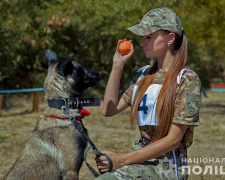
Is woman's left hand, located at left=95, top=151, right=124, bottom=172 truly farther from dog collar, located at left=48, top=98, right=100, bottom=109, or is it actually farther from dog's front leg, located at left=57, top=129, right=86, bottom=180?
dog collar, located at left=48, top=98, right=100, bottom=109

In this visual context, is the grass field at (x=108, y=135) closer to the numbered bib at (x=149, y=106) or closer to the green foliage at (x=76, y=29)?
the green foliage at (x=76, y=29)

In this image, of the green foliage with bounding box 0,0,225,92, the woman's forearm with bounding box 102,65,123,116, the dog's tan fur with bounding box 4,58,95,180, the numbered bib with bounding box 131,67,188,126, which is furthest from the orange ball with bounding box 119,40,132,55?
the green foliage with bounding box 0,0,225,92

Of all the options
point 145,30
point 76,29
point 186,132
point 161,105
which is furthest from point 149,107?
point 76,29

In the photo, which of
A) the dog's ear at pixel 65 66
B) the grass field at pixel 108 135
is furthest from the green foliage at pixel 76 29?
the dog's ear at pixel 65 66

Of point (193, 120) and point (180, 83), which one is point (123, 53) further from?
point (193, 120)

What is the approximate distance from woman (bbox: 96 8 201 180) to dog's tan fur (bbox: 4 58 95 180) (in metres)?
0.61

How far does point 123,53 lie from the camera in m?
2.85

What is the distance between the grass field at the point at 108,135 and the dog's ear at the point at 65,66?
2178 millimetres

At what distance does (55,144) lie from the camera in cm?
305

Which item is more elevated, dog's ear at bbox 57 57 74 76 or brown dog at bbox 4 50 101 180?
dog's ear at bbox 57 57 74 76

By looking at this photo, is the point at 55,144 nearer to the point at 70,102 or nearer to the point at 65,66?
the point at 70,102

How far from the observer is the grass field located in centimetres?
592

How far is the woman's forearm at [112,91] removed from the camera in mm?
2809

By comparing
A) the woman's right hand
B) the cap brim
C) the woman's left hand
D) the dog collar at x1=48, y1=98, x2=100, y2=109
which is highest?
the cap brim
